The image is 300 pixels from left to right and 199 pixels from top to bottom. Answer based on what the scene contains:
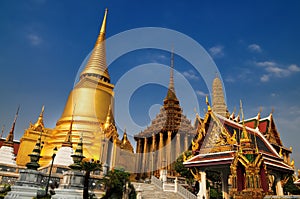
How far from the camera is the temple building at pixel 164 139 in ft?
93.2

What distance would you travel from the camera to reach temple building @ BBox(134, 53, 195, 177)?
1119 inches

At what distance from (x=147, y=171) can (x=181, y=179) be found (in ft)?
39.7

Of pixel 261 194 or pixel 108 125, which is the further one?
pixel 108 125

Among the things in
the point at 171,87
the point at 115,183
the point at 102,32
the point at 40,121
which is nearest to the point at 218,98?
the point at 171,87

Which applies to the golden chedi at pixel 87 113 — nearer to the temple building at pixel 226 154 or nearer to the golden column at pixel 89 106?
the golden column at pixel 89 106

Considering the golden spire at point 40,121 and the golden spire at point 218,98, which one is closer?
the golden spire at point 40,121

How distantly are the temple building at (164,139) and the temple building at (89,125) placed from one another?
151 inches

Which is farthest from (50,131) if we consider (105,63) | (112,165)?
(105,63)

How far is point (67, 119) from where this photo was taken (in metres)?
27.7

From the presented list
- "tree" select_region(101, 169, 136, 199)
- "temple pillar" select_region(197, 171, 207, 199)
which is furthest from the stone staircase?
"temple pillar" select_region(197, 171, 207, 199)

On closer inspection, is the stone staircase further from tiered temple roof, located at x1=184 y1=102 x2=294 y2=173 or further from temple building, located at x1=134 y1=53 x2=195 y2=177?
temple building, located at x1=134 y1=53 x2=195 y2=177

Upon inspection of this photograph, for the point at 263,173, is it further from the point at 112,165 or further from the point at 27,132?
the point at 27,132

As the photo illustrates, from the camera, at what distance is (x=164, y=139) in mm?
30484

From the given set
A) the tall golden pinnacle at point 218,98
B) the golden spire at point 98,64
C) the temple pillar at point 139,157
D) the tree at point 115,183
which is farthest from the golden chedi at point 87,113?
the tall golden pinnacle at point 218,98
